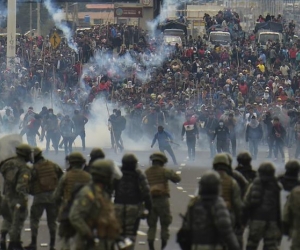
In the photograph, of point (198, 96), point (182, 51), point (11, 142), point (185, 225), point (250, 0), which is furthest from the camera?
point (250, 0)

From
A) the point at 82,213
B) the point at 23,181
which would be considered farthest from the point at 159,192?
the point at 82,213

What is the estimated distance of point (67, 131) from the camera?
111 ft

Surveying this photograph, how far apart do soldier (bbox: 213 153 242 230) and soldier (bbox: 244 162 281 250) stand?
182 millimetres

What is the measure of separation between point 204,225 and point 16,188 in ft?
16.9

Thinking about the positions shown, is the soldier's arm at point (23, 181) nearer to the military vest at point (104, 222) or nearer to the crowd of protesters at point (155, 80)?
the military vest at point (104, 222)

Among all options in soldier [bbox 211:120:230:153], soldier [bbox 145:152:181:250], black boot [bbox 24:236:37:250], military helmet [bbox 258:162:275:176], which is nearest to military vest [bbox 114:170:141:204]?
soldier [bbox 145:152:181:250]

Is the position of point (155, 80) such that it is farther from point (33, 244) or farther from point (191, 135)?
point (33, 244)

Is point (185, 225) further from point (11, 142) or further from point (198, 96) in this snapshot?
point (198, 96)

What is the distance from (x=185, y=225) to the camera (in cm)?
1125

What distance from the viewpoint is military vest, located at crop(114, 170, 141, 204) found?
1512 cm

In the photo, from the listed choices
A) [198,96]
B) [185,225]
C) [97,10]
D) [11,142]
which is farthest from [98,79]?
[97,10]

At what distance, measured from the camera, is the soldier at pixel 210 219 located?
35.6 feet

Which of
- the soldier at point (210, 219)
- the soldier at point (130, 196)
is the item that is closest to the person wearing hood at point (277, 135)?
the soldier at point (130, 196)

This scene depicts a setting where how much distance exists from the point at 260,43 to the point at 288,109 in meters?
17.4
